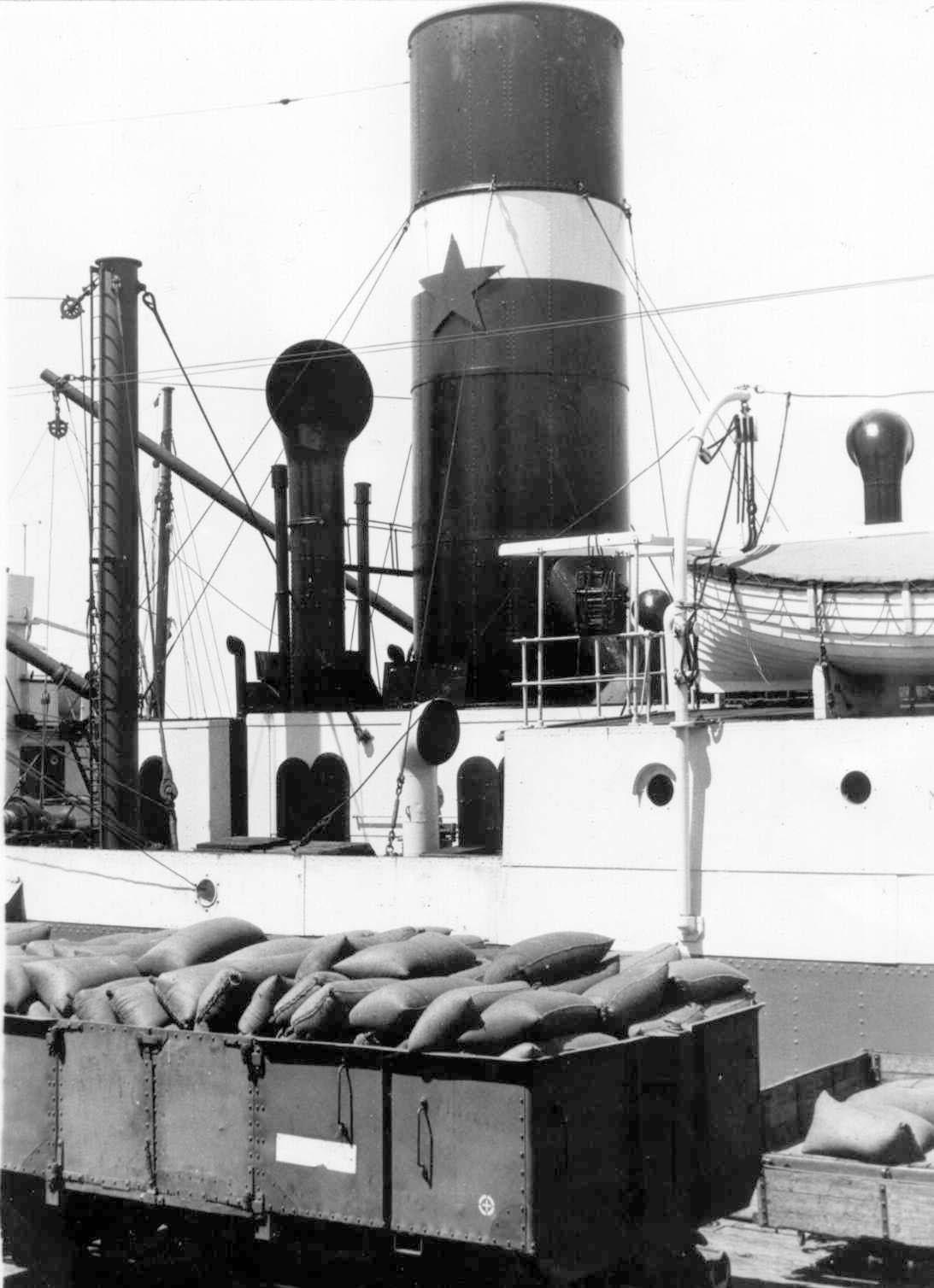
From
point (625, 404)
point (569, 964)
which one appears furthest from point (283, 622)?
point (569, 964)

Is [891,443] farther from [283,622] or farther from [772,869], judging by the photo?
[283,622]

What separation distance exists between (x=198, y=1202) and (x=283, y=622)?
1138 centimetres

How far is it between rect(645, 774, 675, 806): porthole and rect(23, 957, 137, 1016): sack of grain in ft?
14.6

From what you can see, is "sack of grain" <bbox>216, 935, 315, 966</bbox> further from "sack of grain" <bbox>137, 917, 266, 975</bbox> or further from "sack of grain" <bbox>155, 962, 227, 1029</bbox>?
"sack of grain" <bbox>155, 962, 227, 1029</bbox>

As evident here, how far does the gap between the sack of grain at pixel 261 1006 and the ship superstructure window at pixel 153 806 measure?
975 centimetres

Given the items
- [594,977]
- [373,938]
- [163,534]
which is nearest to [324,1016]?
[594,977]

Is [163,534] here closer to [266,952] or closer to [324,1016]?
[266,952]

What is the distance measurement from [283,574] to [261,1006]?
37.2 ft

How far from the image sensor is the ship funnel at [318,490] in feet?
57.7

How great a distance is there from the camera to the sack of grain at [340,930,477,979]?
7988mm

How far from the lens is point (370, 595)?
2250cm

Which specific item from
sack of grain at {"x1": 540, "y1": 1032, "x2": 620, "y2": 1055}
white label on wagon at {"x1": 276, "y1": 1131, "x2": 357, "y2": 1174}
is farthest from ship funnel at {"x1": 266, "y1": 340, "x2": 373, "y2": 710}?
white label on wagon at {"x1": 276, "y1": 1131, "x2": 357, "y2": 1174}

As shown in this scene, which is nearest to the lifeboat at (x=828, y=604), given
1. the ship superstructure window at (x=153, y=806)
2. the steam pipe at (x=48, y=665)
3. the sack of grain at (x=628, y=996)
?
the sack of grain at (x=628, y=996)

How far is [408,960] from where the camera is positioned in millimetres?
8039
